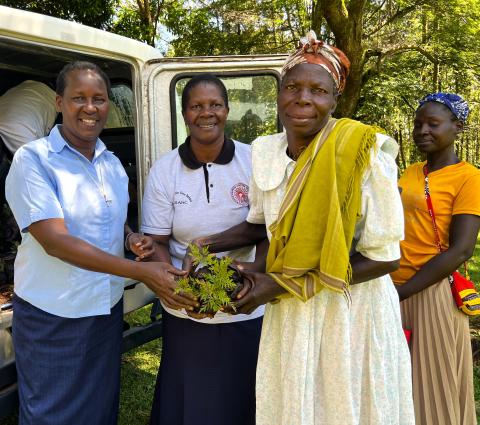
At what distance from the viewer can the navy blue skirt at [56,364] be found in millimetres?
2182

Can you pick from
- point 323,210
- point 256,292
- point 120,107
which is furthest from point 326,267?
point 120,107

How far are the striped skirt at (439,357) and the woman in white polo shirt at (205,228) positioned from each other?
2.74 ft

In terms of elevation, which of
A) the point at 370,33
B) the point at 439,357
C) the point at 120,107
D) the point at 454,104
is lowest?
the point at 439,357

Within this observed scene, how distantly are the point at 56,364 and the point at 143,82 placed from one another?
1647mm

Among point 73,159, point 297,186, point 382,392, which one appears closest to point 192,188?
point 73,159

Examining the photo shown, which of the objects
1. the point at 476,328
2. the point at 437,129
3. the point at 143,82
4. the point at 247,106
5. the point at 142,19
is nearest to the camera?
the point at 437,129

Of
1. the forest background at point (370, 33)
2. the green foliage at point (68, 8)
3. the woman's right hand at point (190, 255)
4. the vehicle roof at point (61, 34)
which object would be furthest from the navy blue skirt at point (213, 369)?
the green foliage at point (68, 8)

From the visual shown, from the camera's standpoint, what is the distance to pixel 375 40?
1236 cm

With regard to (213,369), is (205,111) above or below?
above

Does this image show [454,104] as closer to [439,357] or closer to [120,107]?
[439,357]

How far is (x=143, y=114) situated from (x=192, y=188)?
0.88 metres

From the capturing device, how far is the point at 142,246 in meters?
2.26

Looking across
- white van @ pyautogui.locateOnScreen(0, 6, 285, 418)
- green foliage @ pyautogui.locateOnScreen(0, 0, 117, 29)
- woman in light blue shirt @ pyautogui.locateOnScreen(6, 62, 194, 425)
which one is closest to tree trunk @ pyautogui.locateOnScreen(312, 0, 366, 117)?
green foliage @ pyautogui.locateOnScreen(0, 0, 117, 29)

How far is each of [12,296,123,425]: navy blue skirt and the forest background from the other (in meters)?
8.74
